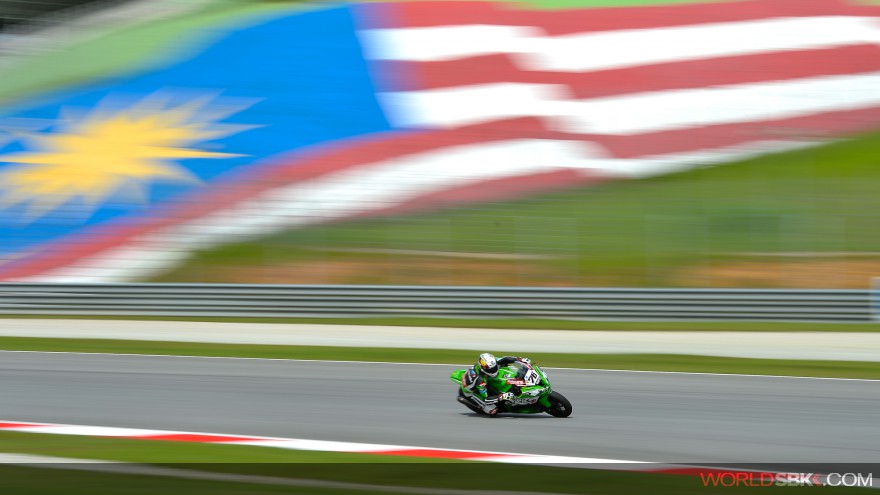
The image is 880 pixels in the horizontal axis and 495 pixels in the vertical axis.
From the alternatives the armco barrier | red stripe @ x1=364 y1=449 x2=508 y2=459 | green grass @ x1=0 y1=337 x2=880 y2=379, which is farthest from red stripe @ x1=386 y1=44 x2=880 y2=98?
red stripe @ x1=364 y1=449 x2=508 y2=459

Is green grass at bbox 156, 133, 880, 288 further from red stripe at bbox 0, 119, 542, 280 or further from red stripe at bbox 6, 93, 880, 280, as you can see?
red stripe at bbox 0, 119, 542, 280

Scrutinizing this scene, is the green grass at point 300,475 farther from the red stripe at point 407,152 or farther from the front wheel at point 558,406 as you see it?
the red stripe at point 407,152

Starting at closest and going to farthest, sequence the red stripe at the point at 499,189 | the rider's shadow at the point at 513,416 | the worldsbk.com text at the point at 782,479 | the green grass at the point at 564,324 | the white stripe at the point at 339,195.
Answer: the worldsbk.com text at the point at 782,479, the rider's shadow at the point at 513,416, the green grass at the point at 564,324, the white stripe at the point at 339,195, the red stripe at the point at 499,189

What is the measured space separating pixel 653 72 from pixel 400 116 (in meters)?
6.29

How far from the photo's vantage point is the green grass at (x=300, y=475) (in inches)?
217

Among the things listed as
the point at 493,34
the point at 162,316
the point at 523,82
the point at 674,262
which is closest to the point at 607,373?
the point at 674,262

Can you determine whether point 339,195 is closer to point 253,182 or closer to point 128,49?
point 253,182

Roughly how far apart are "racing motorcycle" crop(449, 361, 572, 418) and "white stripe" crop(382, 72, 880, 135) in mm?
15394

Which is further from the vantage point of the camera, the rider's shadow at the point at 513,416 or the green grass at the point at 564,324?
the green grass at the point at 564,324

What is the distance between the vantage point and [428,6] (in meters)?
25.5

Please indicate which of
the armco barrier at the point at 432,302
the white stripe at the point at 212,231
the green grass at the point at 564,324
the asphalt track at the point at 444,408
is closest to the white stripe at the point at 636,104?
the white stripe at the point at 212,231

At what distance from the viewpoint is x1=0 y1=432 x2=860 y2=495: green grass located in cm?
551

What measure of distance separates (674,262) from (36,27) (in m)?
18.2

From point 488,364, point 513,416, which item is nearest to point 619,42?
point 513,416
